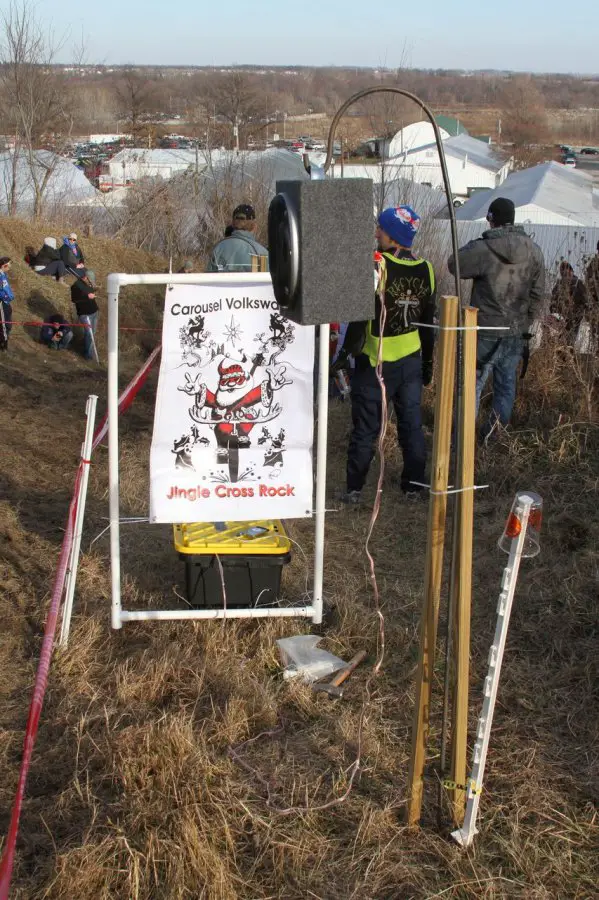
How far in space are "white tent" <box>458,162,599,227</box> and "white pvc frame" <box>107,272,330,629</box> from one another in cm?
2896

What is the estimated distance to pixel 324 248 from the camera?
9.09 ft

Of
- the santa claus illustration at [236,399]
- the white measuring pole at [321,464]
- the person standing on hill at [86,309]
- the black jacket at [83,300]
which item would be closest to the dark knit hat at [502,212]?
the white measuring pole at [321,464]

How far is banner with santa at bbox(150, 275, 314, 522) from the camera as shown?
4129 millimetres

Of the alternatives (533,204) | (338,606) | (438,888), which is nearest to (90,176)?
(533,204)

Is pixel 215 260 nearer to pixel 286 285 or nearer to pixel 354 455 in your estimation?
pixel 354 455

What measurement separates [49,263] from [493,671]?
1559 cm

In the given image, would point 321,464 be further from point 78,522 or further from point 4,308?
point 4,308

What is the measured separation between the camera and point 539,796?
10.8ft

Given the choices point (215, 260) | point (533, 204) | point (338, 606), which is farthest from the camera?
point (533, 204)

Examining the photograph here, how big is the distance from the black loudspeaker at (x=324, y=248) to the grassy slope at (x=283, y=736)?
5.63ft

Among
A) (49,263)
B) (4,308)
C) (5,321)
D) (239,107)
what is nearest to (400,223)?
(5,321)

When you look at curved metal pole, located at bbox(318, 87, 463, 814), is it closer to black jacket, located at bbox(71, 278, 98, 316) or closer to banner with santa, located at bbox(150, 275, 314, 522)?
banner with santa, located at bbox(150, 275, 314, 522)

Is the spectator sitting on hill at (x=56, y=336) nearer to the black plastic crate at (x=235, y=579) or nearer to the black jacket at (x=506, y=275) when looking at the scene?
the black jacket at (x=506, y=275)

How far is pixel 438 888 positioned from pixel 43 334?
1281 cm
